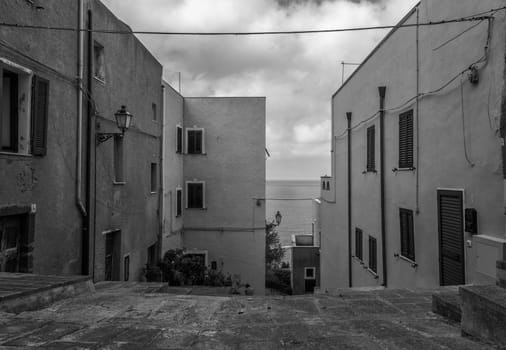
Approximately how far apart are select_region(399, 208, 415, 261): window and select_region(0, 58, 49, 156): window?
733 cm

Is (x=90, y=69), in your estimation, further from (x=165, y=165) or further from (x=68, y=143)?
(x=165, y=165)

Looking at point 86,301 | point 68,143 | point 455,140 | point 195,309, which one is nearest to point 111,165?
point 68,143

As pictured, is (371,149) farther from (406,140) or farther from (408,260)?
(408,260)

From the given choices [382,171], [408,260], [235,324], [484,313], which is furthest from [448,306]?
[382,171]

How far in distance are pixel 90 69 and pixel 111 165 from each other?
2573 mm

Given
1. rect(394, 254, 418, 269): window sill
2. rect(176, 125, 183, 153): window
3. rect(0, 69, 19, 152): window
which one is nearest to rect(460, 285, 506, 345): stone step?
rect(394, 254, 418, 269): window sill

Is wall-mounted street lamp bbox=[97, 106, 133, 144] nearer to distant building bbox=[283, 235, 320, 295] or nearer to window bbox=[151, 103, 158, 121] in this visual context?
window bbox=[151, 103, 158, 121]

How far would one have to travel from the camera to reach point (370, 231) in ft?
38.7

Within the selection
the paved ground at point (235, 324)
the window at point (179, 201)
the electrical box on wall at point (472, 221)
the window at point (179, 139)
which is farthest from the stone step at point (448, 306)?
the window at point (179, 139)

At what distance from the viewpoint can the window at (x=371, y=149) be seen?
11.5m

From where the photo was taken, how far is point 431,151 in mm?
7758

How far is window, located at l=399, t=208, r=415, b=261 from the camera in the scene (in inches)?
345

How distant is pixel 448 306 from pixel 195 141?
643 inches

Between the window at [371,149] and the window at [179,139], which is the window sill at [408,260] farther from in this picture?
the window at [179,139]
